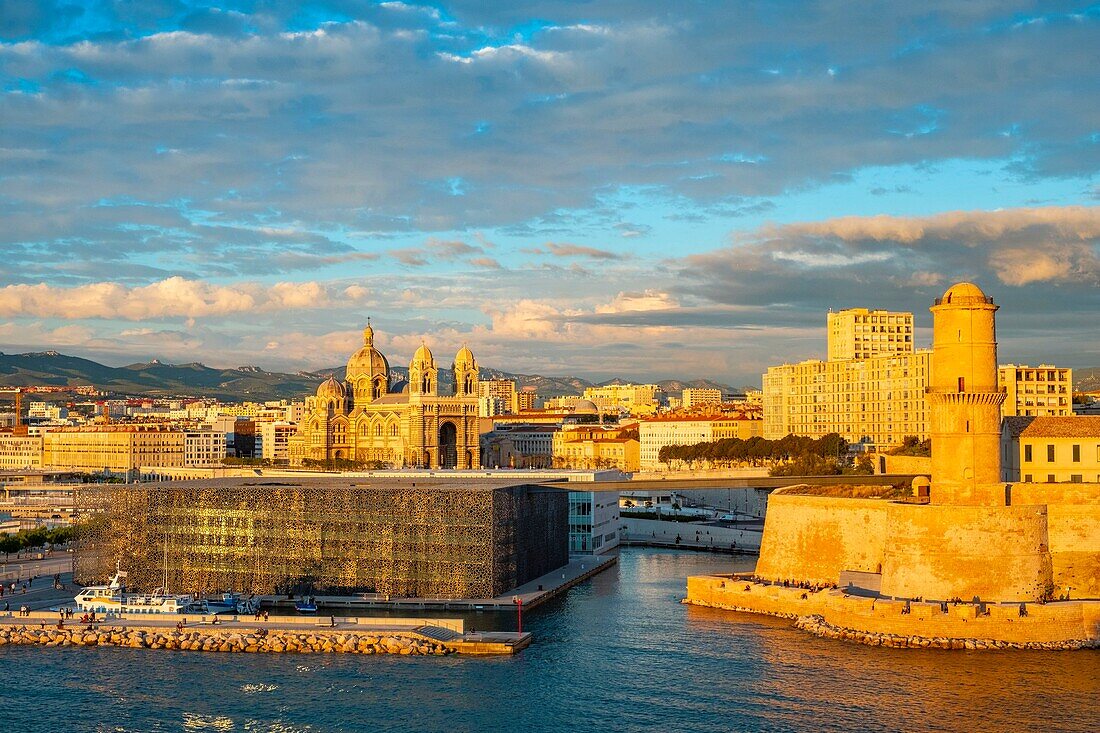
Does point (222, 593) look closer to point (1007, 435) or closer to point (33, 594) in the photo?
point (33, 594)

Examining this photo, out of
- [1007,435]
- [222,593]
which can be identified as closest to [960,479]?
[1007,435]

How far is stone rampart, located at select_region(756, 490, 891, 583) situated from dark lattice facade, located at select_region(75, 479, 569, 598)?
10146mm

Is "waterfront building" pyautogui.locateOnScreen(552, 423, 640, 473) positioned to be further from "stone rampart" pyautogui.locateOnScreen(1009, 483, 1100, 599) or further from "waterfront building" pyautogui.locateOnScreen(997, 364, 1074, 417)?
"stone rampart" pyautogui.locateOnScreen(1009, 483, 1100, 599)

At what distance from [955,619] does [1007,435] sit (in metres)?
14.1

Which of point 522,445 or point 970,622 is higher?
point 522,445

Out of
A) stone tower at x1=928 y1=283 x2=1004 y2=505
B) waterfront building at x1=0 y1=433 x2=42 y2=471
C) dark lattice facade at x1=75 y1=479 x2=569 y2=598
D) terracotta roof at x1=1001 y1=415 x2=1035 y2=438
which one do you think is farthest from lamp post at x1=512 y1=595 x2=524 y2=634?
waterfront building at x1=0 y1=433 x2=42 y2=471

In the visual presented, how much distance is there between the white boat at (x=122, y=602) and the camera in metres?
48.2

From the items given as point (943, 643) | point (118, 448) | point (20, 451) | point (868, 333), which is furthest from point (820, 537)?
point (20, 451)

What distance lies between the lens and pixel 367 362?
144 m

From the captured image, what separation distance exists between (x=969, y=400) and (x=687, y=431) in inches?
3906

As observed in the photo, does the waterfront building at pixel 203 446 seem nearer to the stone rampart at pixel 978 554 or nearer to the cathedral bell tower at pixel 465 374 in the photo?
the cathedral bell tower at pixel 465 374

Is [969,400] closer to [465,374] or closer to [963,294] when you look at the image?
[963,294]

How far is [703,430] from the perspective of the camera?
144m

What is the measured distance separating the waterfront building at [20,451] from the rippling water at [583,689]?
484 feet
